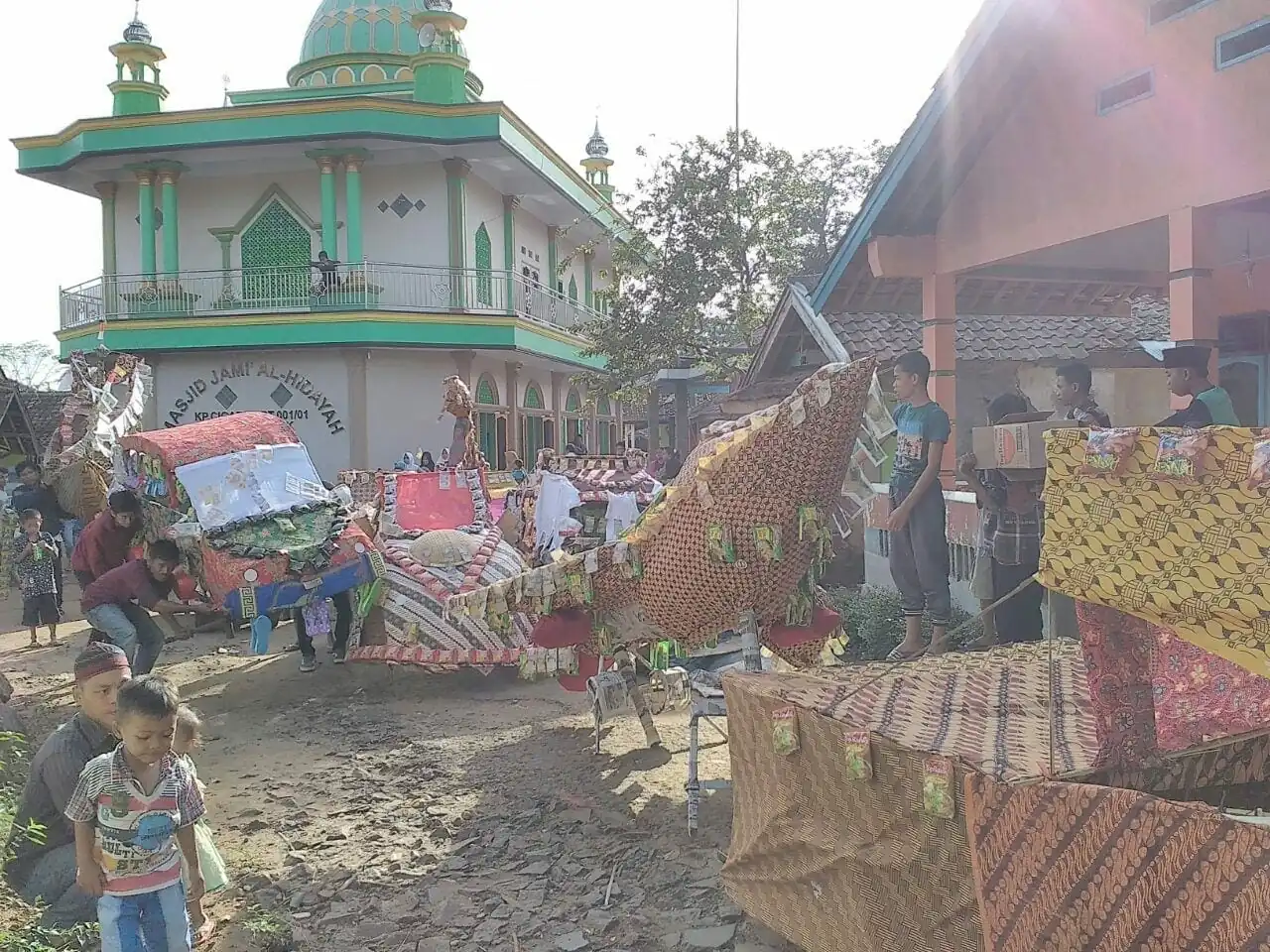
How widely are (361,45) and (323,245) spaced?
564 centimetres

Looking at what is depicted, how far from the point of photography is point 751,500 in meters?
3.89

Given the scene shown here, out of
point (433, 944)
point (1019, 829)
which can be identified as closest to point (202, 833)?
point (433, 944)

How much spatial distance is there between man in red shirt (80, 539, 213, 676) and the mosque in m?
12.6

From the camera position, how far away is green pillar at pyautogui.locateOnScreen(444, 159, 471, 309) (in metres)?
19.1

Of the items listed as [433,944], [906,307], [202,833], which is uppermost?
[906,307]

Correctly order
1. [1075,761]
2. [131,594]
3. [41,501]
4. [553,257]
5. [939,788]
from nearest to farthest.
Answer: [939,788]
[1075,761]
[131,594]
[41,501]
[553,257]

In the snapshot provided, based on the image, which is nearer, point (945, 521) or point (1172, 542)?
point (1172, 542)

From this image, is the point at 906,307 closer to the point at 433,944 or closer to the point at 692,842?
the point at 692,842

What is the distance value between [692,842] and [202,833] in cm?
200

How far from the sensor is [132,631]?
5.89 m

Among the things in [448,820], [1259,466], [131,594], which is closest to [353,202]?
[131,594]

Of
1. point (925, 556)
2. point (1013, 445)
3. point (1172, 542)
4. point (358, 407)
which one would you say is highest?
point (358, 407)

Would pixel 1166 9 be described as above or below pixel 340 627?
above

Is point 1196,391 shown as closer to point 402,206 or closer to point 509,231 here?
point 402,206
